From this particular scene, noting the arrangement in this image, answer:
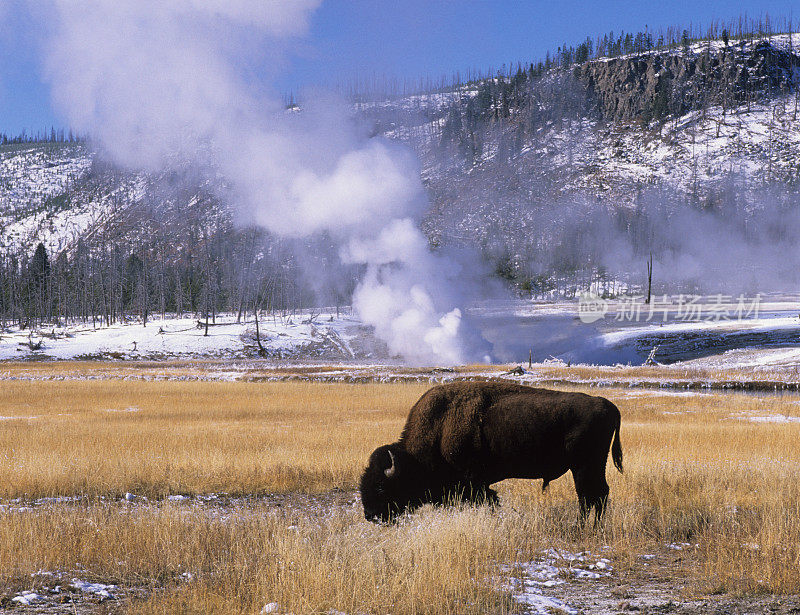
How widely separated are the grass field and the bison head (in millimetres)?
233

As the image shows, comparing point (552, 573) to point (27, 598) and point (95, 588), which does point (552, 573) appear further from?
point (27, 598)

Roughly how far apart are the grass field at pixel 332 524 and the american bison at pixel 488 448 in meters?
0.40

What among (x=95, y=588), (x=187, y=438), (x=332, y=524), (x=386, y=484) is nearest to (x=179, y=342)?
(x=187, y=438)

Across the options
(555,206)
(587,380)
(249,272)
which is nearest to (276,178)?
(249,272)

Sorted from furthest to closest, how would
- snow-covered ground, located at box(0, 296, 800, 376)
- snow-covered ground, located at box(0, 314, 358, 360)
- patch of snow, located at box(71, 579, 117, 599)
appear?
snow-covered ground, located at box(0, 314, 358, 360)
snow-covered ground, located at box(0, 296, 800, 376)
patch of snow, located at box(71, 579, 117, 599)

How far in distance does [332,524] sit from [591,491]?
3.59 metres

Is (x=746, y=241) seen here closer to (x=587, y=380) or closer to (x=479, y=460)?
(x=587, y=380)

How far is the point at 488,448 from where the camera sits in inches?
336

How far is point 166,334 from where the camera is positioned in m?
80.4

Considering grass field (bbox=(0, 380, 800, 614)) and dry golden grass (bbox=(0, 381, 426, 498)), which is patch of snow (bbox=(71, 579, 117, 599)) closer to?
grass field (bbox=(0, 380, 800, 614))

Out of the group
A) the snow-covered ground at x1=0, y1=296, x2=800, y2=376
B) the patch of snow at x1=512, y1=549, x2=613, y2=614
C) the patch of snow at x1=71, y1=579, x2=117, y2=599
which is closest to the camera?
the patch of snow at x1=512, y1=549, x2=613, y2=614

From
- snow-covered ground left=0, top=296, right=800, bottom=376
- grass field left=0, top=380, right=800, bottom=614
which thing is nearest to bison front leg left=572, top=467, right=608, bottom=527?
grass field left=0, top=380, right=800, bottom=614

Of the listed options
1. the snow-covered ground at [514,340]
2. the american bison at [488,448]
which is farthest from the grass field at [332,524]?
Answer: the snow-covered ground at [514,340]

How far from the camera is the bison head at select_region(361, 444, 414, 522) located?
837 centimetres
